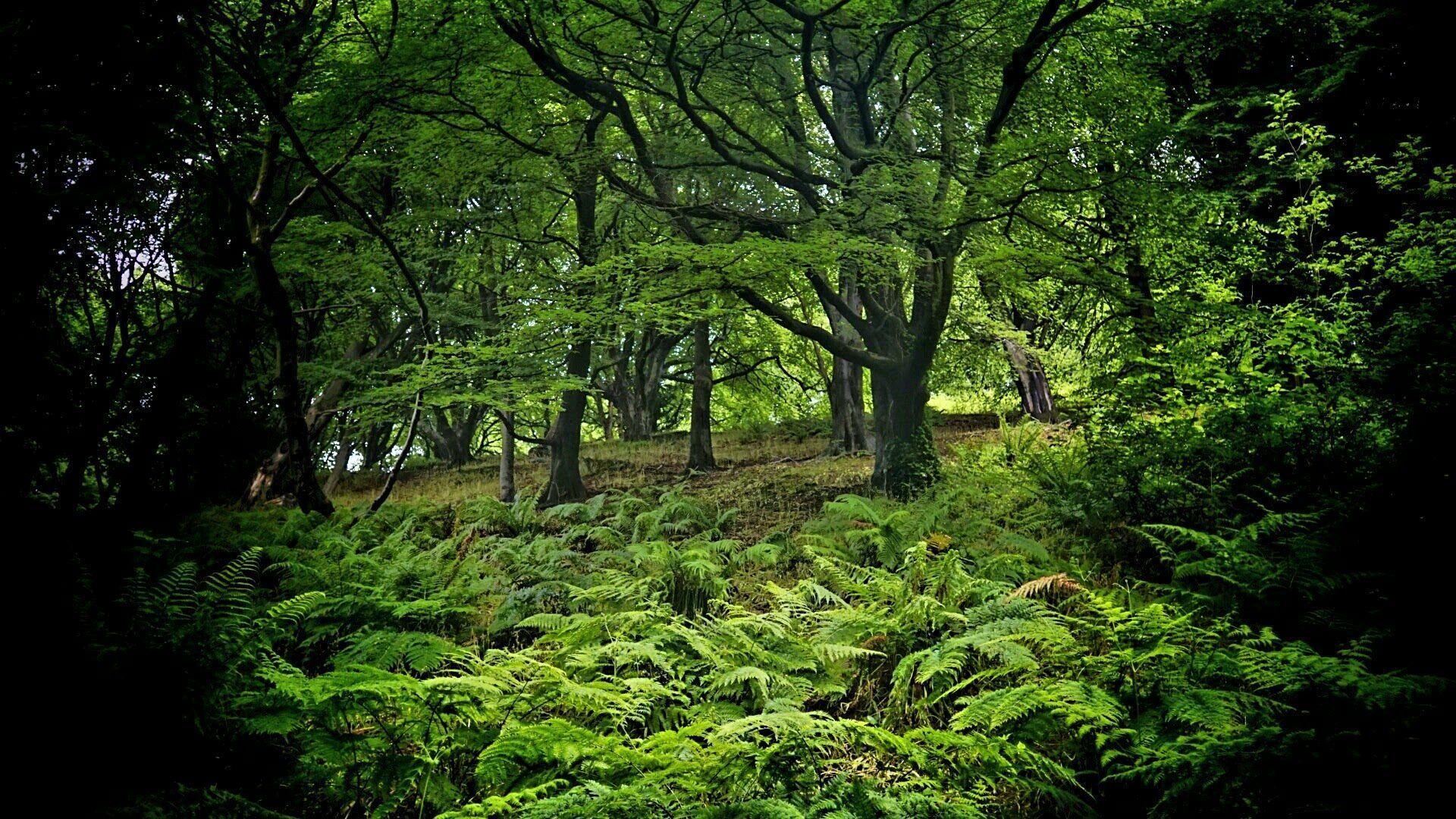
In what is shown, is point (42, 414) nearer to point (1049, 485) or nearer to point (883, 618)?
point (883, 618)

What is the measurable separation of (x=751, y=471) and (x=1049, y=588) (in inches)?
398

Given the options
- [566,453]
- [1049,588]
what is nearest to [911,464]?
[1049,588]

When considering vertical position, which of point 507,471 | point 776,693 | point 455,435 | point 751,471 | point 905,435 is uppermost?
point 455,435

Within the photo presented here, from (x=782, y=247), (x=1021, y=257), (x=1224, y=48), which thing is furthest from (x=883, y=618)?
(x=1224, y=48)

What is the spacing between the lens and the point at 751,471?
610 inches

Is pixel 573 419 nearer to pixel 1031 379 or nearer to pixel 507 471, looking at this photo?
pixel 507 471

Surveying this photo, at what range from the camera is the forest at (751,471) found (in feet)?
9.74

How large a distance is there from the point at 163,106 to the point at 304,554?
11.7ft

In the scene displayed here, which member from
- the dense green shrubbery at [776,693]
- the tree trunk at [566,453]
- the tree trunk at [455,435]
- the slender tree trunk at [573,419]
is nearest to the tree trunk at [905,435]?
the dense green shrubbery at [776,693]

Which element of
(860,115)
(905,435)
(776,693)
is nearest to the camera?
(776,693)

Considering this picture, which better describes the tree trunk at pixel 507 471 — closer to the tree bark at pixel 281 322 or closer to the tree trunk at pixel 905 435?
the tree trunk at pixel 905 435

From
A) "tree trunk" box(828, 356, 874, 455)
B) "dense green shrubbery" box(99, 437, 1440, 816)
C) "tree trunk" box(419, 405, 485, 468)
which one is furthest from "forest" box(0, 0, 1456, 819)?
"tree trunk" box(419, 405, 485, 468)

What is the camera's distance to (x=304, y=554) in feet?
19.3

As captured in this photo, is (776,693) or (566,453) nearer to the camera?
(776,693)
